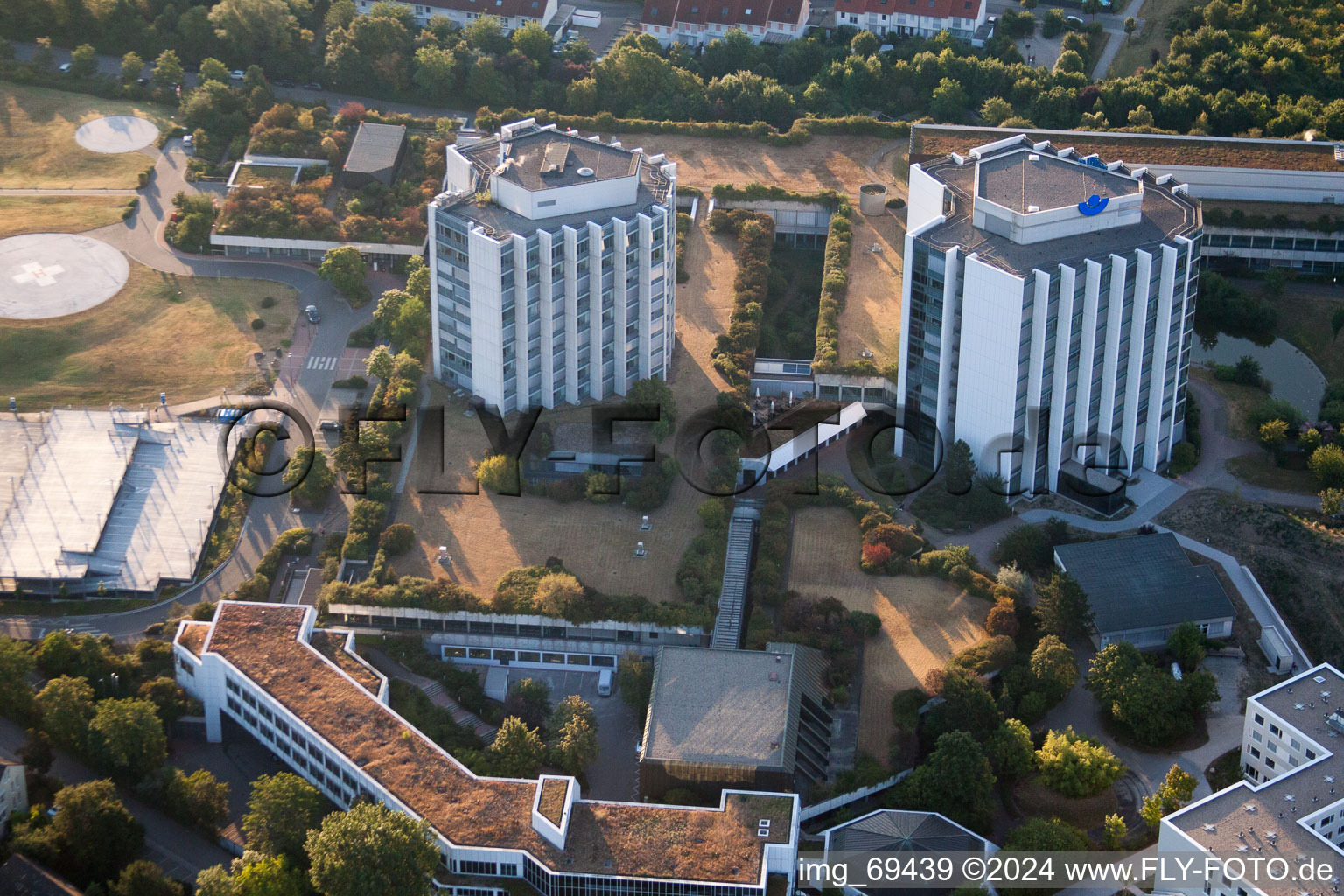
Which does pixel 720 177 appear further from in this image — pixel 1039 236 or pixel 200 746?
pixel 200 746

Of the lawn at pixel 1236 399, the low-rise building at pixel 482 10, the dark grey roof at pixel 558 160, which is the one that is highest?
the dark grey roof at pixel 558 160

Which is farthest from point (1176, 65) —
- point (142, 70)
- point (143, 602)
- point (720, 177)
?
point (143, 602)

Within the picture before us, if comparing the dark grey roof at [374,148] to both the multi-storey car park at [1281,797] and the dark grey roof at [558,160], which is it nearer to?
the dark grey roof at [558,160]

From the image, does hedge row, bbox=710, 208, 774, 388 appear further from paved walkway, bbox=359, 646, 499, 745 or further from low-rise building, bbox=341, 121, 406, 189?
paved walkway, bbox=359, 646, 499, 745

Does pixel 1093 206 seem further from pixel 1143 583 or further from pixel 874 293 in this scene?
pixel 1143 583

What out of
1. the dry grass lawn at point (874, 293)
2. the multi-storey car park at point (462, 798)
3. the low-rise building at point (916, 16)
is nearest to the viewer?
the multi-storey car park at point (462, 798)

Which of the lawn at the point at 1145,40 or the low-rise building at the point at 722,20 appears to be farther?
the low-rise building at the point at 722,20

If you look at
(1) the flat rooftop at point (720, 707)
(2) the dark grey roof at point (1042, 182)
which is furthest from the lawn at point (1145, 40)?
(1) the flat rooftop at point (720, 707)

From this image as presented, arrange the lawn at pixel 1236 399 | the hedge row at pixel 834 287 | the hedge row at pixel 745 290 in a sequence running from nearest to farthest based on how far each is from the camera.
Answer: the lawn at pixel 1236 399, the hedge row at pixel 745 290, the hedge row at pixel 834 287
